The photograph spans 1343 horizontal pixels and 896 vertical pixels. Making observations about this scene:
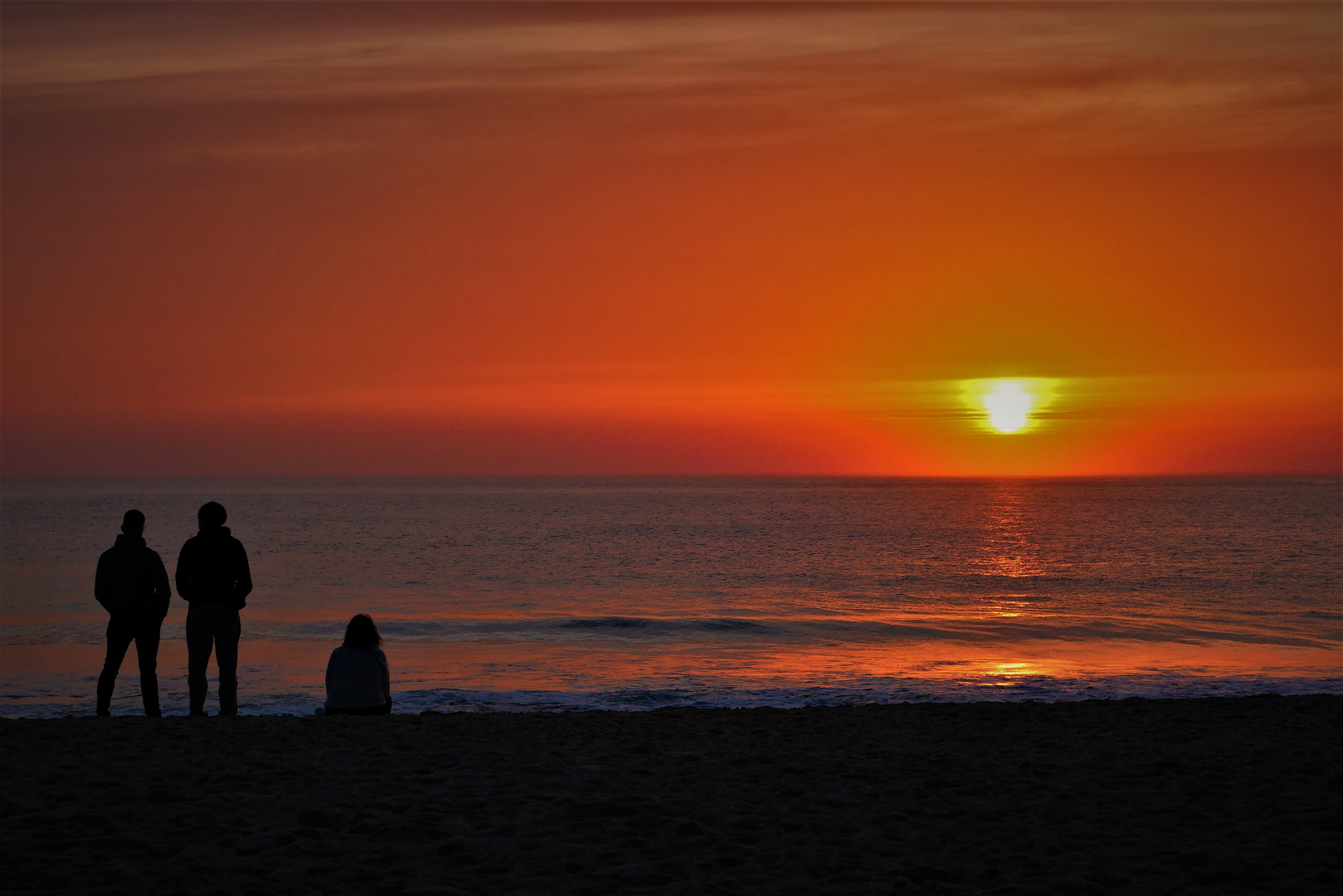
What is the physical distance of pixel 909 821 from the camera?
6449 millimetres

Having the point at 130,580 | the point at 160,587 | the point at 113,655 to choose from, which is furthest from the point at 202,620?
the point at 113,655

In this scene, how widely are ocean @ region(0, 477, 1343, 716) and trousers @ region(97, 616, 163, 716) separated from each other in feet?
9.19

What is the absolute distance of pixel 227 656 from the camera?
9.62m

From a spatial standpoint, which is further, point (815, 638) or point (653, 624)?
point (653, 624)

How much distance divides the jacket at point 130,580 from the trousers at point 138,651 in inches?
3.9

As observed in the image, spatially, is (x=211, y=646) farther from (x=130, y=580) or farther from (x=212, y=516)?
(x=212, y=516)

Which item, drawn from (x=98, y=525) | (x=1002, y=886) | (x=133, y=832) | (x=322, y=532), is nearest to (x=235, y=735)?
(x=133, y=832)

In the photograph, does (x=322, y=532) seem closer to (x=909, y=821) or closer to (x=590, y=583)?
(x=590, y=583)

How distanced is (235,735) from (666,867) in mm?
4621

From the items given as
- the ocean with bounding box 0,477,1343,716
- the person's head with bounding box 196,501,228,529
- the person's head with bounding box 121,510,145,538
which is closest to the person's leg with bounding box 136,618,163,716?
the person's head with bounding box 121,510,145,538

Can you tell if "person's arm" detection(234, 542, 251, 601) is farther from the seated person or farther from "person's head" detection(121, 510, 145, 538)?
the seated person

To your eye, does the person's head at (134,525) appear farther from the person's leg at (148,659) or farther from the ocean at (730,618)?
the ocean at (730,618)

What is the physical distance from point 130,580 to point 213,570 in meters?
0.95

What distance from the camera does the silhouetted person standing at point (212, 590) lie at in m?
9.12
